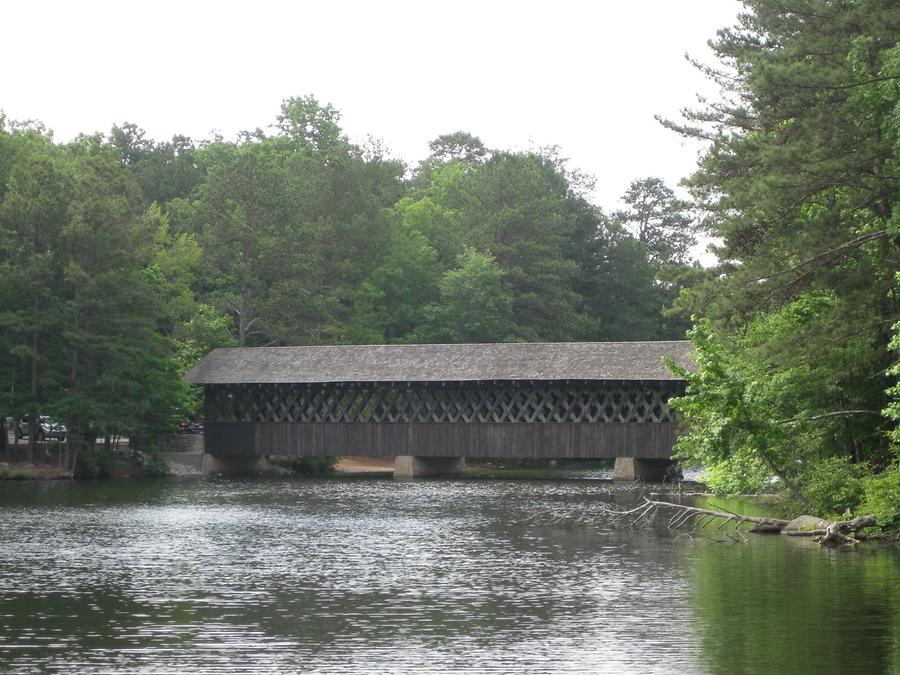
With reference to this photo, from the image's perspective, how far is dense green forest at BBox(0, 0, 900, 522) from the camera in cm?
2091

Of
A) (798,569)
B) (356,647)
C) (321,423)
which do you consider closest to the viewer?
(356,647)

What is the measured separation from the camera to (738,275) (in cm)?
2214

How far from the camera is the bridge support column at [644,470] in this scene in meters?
39.6

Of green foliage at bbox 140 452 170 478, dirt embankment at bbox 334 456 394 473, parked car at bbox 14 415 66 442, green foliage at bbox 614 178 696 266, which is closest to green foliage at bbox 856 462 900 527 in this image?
green foliage at bbox 140 452 170 478

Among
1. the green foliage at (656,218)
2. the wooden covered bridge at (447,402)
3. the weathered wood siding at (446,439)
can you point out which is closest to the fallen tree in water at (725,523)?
the weathered wood siding at (446,439)

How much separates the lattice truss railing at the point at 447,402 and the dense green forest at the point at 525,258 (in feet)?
7.33

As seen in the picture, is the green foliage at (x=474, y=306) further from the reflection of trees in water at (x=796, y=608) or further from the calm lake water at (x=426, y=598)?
the reflection of trees in water at (x=796, y=608)

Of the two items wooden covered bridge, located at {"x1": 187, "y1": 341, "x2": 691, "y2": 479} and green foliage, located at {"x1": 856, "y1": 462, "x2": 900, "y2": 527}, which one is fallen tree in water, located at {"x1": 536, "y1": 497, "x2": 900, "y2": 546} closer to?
green foliage, located at {"x1": 856, "y1": 462, "x2": 900, "y2": 527}

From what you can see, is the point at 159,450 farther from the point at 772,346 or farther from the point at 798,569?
the point at 798,569

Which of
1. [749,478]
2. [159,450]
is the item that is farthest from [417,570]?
[159,450]

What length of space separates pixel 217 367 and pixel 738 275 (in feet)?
85.1

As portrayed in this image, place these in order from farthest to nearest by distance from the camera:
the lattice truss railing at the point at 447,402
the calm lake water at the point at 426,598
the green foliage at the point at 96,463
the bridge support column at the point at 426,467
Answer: the bridge support column at the point at 426,467
the green foliage at the point at 96,463
the lattice truss railing at the point at 447,402
the calm lake water at the point at 426,598

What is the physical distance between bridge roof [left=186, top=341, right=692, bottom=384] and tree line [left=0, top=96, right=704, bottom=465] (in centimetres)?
211

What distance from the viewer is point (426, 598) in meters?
15.1
